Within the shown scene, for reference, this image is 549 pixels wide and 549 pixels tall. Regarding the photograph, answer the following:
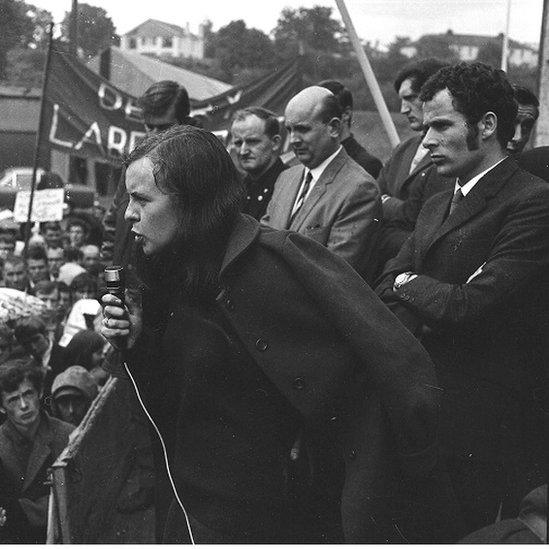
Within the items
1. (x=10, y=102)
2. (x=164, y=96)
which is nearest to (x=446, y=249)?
(x=164, y=96)

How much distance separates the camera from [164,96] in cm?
493

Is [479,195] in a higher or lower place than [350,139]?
higher

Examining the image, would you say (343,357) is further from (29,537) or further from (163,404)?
(29,537)

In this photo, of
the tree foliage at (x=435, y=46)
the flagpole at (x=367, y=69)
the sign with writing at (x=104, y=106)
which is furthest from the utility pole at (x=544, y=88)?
the tree foliage at (x=435, y=46)

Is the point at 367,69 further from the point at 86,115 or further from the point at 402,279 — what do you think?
the point at 86,115

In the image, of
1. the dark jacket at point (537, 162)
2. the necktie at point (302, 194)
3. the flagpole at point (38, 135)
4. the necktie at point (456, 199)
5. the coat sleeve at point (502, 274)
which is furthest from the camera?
the flagpole at point (38, 135)

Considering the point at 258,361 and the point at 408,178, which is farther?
the point at 408,178

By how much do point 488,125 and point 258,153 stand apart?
201cm

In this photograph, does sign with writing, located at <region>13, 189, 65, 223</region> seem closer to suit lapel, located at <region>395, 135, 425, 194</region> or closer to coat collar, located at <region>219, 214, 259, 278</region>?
suit lapel, located at <region>395, 135, 425, 194</region>

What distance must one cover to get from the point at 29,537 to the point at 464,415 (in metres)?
2.42

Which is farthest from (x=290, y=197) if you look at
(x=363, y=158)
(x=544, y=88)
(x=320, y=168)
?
(x=544, y=88)

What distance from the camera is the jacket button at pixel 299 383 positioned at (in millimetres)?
2758

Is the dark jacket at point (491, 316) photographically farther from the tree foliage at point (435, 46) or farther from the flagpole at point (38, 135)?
the tree foliage at point (435, 46)

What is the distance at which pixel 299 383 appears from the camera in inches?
109
